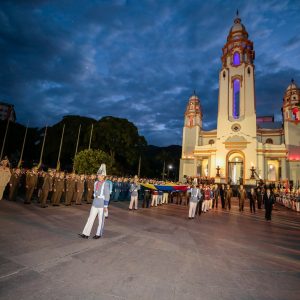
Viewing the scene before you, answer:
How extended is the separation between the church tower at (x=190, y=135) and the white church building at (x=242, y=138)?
0.21 meters

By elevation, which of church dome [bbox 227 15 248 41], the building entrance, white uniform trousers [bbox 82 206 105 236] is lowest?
white uniform trousers [bbox 82 206 105 236]

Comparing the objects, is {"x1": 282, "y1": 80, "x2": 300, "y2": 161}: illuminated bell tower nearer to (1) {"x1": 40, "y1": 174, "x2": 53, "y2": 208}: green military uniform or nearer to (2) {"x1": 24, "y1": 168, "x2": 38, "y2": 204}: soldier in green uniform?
(1) {"x1": 40, "y1": 174, "x2": 53, "y2": 208}: green military uniform

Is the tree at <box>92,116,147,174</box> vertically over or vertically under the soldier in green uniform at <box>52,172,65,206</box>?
over

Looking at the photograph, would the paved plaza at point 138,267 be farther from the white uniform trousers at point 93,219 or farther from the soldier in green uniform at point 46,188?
the soldier in green uniform at point 46,188

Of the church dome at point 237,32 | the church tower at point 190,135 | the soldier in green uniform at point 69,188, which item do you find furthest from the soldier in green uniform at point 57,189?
the church dome at point 237,32

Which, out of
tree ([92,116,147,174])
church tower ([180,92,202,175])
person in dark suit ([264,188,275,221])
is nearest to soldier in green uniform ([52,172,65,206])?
person in dark suit ([264,188,275,221])

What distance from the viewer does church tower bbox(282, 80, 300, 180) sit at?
1531 inches

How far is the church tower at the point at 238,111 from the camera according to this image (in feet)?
131

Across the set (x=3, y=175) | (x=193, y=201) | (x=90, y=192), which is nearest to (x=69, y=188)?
(x=90, y=192)

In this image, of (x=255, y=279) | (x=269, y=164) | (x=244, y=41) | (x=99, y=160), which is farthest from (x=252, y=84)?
(x=255, y=279)

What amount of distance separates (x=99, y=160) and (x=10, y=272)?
72.9 ft

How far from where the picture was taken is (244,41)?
4406 centimetres

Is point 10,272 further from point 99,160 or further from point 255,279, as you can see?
point 99,160

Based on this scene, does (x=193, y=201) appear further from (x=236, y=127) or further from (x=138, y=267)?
(x=236, y=127)
